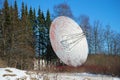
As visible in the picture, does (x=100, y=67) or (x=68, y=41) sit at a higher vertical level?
(x=68, y=41)

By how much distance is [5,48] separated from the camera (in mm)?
35625

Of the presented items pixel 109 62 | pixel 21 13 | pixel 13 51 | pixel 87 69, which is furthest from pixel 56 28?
pixel 21 13

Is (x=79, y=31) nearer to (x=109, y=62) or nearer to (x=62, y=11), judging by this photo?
(x=109, y=62)

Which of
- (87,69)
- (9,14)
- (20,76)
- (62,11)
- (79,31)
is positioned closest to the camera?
(20,76)

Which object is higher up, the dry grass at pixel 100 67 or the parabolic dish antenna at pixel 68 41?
the parabolic dish antenna at pixel 68 41

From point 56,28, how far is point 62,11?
68.3 ft

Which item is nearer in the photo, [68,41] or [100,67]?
[68,41]

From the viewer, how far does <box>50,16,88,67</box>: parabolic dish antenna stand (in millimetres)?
20953

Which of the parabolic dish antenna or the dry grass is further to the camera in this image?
the dry grass

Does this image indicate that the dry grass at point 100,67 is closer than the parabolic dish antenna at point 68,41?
No

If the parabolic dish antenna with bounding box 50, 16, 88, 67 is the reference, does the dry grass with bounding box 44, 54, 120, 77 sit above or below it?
below

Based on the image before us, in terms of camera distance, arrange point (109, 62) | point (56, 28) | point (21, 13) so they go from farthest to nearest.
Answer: point (21, 13) → point (109, 62) → point (56, 28)

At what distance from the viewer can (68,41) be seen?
21906mm

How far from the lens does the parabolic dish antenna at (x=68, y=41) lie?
2095 centimetres
